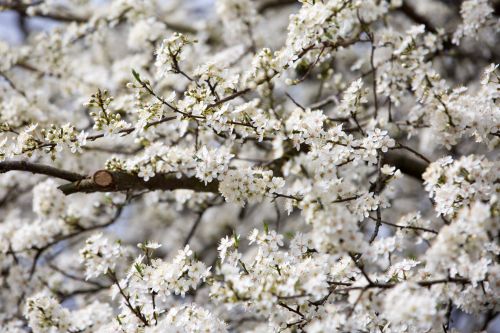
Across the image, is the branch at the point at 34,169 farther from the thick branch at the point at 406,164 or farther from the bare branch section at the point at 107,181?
the thick branch at the point at 406,164

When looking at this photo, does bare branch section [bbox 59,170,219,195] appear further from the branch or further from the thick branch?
the thick branch

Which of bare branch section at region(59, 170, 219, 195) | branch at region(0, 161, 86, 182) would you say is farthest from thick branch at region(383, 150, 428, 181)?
branch at region(0, 161, 86, 182)

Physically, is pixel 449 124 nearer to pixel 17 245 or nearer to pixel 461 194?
pixel 461 194

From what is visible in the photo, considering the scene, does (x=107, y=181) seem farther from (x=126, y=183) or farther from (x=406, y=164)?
(x=406, y=164)

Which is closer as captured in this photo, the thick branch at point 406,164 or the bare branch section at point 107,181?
the bare branch section at point 107,181

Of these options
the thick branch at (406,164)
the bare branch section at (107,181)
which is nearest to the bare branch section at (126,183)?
the bare branch section at (107,181)

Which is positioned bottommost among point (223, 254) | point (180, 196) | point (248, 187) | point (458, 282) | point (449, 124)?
point (458, 282)

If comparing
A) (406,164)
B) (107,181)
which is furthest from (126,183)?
(406,164)

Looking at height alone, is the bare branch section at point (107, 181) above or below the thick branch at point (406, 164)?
below

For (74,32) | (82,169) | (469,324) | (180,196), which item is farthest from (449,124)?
(469,324)
